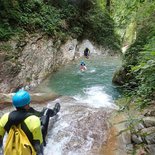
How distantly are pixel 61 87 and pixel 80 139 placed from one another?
622cm

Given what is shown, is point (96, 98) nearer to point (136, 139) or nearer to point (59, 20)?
point (136, 139)

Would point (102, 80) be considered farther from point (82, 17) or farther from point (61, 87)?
point (82, 17)

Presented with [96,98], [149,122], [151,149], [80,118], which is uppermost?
[149,122]

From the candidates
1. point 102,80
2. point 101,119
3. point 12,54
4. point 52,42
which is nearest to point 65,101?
point 101,119

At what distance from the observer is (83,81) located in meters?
15.0

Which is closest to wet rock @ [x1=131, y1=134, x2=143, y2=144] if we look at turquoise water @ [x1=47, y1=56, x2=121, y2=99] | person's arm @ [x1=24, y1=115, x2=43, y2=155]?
person's arm @ [x1=24, y1=115, x2=43, y2=155]

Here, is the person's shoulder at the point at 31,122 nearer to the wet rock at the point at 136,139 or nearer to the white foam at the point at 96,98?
the wet rock at the point at 136,139

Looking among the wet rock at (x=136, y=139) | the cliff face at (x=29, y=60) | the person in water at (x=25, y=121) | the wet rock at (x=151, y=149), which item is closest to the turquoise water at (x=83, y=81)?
the cliff face at (x=29, y=60)

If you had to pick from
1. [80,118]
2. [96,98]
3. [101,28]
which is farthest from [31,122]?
[101,28]

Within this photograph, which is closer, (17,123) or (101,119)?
(17,123)

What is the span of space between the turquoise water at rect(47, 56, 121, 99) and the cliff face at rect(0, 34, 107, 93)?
69 cm

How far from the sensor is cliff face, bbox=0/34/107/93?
12.3 m

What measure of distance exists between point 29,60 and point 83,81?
10.2 ft

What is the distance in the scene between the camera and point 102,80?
15242 mm
